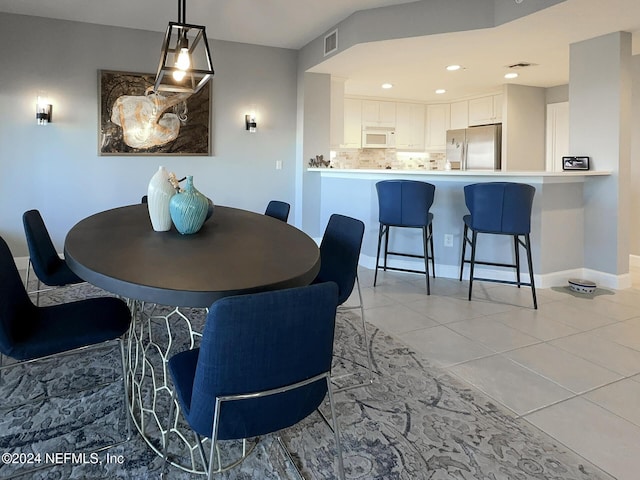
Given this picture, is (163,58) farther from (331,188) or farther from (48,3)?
(331,188)

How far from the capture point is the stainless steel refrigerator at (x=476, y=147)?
6.75 meters

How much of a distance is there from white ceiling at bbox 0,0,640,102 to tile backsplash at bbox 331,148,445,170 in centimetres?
212

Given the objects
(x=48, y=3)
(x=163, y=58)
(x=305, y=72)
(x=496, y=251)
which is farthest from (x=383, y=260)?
(x=48, y=3)

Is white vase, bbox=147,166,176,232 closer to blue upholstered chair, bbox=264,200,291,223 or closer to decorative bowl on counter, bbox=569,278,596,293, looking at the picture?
blue upholstered chair, bbox=264,200,291,223

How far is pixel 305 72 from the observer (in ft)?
17.9

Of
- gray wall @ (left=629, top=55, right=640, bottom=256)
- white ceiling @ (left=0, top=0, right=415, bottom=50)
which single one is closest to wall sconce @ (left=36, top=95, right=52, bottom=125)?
white ceiling @ (left=0, top=0, right=415, bottom=50)

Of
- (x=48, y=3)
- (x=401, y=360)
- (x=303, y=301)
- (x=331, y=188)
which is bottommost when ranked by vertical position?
(x=401, y=360)

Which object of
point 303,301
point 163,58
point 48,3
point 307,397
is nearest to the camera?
point 303,301

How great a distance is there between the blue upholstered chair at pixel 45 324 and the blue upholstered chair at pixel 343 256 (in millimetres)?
1018

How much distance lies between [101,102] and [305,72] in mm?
2421

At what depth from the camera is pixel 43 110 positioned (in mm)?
4445

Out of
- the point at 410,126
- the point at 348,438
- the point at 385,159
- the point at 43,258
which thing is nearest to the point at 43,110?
Answer: the point at 43,258

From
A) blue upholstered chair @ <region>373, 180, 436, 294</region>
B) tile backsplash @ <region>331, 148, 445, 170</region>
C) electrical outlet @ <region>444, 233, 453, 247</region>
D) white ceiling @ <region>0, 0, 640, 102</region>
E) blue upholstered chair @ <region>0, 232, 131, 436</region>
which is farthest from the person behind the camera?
tile backsplash @ <region>331, 148, 445, 170</region>

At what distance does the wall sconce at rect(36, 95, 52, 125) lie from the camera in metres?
4.44
